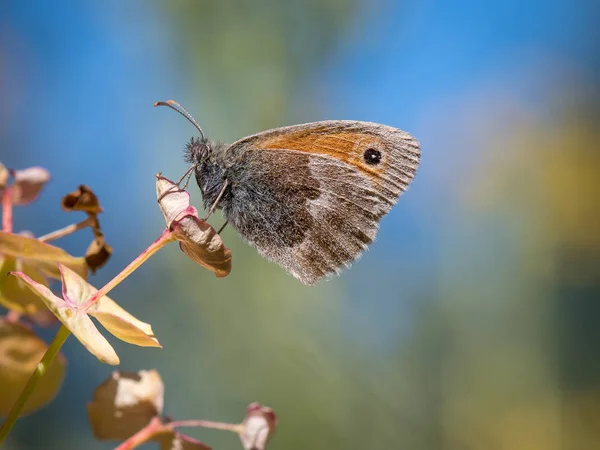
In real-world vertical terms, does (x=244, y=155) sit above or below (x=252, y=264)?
below

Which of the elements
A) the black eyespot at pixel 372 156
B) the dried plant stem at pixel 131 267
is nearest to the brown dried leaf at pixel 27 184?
the dried plant stem at pixel 131 267

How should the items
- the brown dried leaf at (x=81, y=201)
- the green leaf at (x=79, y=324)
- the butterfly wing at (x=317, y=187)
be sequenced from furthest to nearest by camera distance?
the butterfly wing at (x=317, y=187)
the brown dried leaf at (x=81, y=201)
the green leaf at (x=79, y=324)

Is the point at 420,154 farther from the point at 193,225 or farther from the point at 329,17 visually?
the point at 329,17

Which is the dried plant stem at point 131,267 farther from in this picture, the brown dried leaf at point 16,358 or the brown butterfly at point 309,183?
the brown butterfly at point 309,183

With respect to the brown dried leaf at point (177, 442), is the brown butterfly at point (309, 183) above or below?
above

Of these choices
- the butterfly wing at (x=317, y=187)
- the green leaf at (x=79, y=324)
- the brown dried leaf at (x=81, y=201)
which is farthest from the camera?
the butterfly wing at (x=317, y=187)

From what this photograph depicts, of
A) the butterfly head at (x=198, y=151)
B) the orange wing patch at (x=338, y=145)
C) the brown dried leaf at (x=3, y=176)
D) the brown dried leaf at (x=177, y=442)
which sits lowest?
the brown dried leaf at (x=177, y=442)

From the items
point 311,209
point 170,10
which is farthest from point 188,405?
point 311,209
